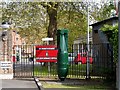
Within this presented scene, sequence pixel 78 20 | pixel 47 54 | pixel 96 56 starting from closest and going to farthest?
1. pixel 47 54
2. pixel 96 56
3. pixel 78 20

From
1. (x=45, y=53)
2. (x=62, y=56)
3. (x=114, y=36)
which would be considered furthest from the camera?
(x=45, y=53)

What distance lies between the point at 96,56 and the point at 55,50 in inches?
138

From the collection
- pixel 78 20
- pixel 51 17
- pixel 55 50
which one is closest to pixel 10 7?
pixel 51 17

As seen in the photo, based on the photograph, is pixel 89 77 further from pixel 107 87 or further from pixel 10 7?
pixel 10 7

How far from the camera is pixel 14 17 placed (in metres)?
24.3

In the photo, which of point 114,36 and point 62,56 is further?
point 62,56

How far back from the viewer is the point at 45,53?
1803 cm

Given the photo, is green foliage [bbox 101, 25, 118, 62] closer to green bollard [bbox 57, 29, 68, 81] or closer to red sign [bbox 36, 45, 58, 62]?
green bollard [bbox 57, 29, 68, 81]

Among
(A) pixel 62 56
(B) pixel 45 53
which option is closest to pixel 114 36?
(A) pixel 62 56

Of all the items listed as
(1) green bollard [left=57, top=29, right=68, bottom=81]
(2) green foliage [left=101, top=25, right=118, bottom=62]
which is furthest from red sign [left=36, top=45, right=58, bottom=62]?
(2) green foliage [left=101, top=25, right=118, bottom=62]

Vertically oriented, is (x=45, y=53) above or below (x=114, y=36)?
below

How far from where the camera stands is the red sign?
1797 centimetres

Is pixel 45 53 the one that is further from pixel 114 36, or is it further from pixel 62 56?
pixel 114 36

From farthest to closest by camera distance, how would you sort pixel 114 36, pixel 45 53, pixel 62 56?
pixel 45 53
pixel 62 56
pixel 114 36
